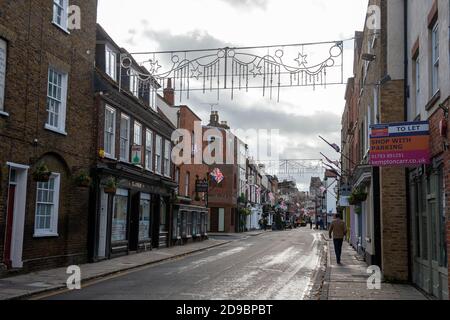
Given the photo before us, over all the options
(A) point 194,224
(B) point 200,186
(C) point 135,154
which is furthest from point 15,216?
(B) point 200,186

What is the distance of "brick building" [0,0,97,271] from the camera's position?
1443 centimetres

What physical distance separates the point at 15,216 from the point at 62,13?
268 inches

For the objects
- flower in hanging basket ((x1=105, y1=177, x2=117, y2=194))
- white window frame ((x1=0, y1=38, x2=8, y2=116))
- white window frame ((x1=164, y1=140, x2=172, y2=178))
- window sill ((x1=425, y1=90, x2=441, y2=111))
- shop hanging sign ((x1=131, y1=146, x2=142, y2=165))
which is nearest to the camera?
window sill ((x1=425, y1=90, x2=441, y2=111))

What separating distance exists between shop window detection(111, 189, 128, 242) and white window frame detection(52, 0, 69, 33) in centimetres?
742

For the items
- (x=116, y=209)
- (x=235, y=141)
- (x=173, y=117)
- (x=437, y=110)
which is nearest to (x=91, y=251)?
(x=116, y=209)

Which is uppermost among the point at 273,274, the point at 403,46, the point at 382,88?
the point at 403,46

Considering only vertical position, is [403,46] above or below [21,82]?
above

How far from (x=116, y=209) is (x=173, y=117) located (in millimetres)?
13669

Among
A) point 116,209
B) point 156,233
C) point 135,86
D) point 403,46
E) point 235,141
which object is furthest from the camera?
point 235,141

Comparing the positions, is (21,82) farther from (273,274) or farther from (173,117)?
(173,117)

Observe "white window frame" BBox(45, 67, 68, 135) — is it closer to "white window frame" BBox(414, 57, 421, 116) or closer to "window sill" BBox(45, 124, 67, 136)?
"window sill" BBox(45, 124, 67, 136)

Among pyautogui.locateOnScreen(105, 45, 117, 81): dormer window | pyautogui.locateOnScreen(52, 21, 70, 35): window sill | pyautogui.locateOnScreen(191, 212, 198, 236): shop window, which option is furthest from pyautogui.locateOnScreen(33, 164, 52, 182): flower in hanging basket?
pyautogui.locateOnScreen(191, 212, 198, 236): shop window
